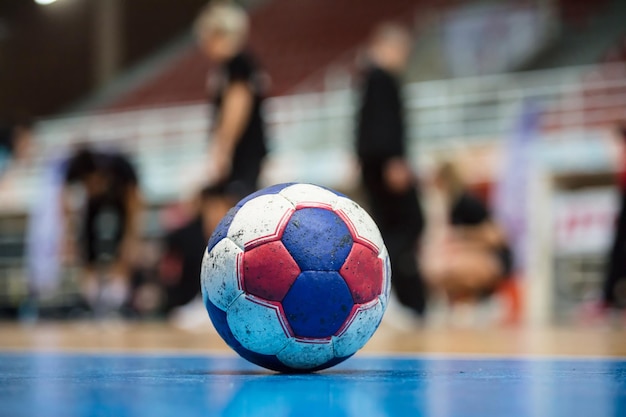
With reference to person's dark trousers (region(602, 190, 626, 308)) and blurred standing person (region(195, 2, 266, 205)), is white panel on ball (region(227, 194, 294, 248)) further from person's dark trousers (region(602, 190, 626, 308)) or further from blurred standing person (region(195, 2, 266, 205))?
person's dark trousers (region(602, 190, 626, 308))

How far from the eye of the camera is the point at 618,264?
7.58 metres

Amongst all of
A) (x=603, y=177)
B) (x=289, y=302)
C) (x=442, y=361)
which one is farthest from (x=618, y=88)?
(x=289, y=302)

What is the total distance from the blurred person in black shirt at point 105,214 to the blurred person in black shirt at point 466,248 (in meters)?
2.48

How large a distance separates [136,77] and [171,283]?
33.7 feet

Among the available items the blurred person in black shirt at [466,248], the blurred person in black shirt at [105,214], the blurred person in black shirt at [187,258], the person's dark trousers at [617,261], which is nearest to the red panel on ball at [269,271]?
the blurred person in black shirt at [466,248]

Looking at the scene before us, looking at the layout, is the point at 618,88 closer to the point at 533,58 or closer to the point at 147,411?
the point at 533,58

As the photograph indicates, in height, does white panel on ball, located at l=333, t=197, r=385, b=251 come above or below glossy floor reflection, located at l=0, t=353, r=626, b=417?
above

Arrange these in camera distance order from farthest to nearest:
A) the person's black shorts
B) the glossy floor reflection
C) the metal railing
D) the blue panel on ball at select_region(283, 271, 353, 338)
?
the metal railing, the person's black shorts, the blue panel on ball at select_region(283, 271, 353, 338), the glossy floor reflection

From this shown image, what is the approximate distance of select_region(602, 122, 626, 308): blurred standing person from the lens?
744cm

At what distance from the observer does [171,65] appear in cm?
1967

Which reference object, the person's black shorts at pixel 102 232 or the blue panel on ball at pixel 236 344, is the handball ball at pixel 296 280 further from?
the person's black shorts at pixel 102 232

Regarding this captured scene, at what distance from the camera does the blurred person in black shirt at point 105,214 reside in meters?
7.70

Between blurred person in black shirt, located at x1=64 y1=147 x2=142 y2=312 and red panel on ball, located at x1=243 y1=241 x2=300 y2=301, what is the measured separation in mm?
5635

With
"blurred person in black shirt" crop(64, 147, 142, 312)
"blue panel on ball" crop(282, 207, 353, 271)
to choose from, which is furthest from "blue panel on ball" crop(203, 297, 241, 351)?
"blurred person in black shirt" crop(64, 147, 142, 312)
